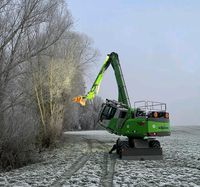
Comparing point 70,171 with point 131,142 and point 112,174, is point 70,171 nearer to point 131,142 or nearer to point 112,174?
point 112,174

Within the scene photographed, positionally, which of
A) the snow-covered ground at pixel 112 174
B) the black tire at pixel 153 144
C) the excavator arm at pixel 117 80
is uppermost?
the excavator arm at pixel 117 80

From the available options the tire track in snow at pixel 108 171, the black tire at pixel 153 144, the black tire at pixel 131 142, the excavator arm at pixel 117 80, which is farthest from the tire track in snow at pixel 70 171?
the excavator arm at pixel 117 80

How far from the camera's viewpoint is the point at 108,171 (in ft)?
47.9

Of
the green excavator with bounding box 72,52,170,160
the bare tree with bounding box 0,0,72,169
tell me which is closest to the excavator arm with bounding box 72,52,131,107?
the green excavator with bounding box 72,52,170,160

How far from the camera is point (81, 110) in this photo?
68.8 metres

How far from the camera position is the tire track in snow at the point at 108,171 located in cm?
1216

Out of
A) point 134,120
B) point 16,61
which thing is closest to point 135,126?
point 134,120

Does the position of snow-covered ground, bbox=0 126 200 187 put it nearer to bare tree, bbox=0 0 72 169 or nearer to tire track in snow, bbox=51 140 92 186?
tire track in snow, bbox=51 140 92 186

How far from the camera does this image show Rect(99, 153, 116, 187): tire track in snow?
479 inches

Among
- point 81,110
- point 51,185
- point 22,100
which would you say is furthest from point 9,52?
point 81,110

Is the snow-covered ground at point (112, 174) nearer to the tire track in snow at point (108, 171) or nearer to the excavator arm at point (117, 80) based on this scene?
the tire track in snow at point (108, 171)

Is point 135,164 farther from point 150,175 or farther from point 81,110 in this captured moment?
point 81,110

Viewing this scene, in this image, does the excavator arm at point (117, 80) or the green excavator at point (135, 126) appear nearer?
the green excavator at point (135, 126)

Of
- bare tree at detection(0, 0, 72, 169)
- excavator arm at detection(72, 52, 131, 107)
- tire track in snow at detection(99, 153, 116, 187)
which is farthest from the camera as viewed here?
excavator arm at detection(72, 52, 131, 107)
